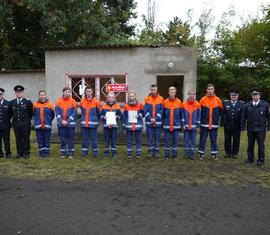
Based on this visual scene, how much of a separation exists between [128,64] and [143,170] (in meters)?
6.13

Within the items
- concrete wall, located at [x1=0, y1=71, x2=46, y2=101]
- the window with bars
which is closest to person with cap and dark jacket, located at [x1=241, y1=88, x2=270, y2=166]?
the window with bars

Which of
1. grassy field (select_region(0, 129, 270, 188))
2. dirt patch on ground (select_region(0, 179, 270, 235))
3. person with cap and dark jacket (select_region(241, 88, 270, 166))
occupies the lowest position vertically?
dirt patch on ground (select_region(0, 179, 270, 235))

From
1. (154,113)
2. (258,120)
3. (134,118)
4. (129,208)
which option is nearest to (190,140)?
(154,113)

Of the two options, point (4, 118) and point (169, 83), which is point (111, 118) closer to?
point (4, 118)

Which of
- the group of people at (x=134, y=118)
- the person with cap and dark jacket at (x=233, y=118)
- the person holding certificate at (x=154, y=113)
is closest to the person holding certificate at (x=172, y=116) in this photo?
the group of people at (x=134, y=118)

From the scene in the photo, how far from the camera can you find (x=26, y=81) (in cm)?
1638

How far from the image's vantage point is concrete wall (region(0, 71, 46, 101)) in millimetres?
16281

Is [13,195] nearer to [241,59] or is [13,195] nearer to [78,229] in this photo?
[78,229]

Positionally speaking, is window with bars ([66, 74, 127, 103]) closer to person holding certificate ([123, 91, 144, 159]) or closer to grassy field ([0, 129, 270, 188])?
person holding certificate ([123, 91, 144, 159])

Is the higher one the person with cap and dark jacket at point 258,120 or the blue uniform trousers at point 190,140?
the person with cap and dark jacket at point 258,120

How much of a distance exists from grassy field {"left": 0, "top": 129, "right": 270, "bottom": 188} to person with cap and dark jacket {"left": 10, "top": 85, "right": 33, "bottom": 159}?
0.45m

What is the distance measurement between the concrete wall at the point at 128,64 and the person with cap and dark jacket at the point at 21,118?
170 inches

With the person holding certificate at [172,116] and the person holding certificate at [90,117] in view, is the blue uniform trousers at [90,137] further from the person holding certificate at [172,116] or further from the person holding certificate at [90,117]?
the person holding certificate at [172,116]

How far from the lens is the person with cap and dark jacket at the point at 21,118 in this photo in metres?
9.74
